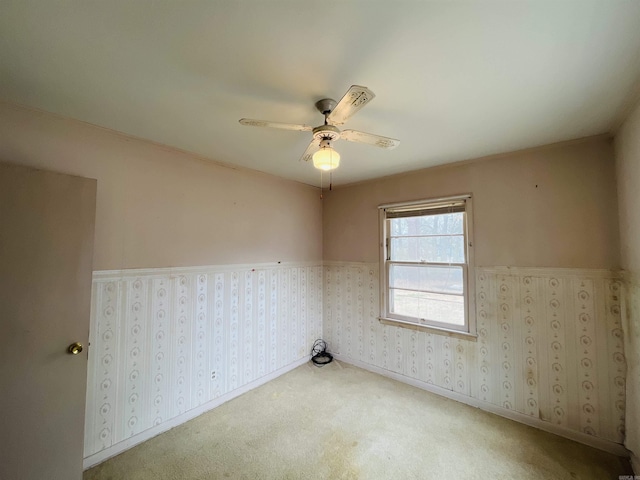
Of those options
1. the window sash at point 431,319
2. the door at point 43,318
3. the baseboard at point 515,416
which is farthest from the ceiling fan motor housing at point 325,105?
the baseboard at point 515,416

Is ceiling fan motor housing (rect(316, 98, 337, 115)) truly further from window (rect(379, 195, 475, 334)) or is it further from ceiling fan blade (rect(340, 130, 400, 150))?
window (rect(379, 195, 475, 334))

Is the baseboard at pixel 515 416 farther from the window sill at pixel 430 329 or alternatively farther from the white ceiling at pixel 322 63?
the white ceiling at pixel 322 63

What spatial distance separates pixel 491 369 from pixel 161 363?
297 centimetres

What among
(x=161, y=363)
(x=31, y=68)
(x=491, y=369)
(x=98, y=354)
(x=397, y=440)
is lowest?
(x=397, y=440)

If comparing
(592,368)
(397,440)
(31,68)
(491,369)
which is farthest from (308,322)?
(31,68)

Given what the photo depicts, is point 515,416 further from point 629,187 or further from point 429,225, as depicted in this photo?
point 629,187

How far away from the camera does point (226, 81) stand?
143 cm

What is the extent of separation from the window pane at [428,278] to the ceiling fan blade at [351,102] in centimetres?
208

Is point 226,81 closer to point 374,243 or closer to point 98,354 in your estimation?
point 98,354

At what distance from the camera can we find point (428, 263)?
2.95m

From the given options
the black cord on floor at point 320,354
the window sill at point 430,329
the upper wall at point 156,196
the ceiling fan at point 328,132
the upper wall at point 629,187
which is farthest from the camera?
the black cord on floor at point 320,354

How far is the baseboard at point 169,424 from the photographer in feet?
6.18

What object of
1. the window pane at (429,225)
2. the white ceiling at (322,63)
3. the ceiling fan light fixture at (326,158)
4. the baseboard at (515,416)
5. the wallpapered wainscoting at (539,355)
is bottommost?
the baseboard at (515,416)

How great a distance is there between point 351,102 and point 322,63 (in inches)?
9.5
